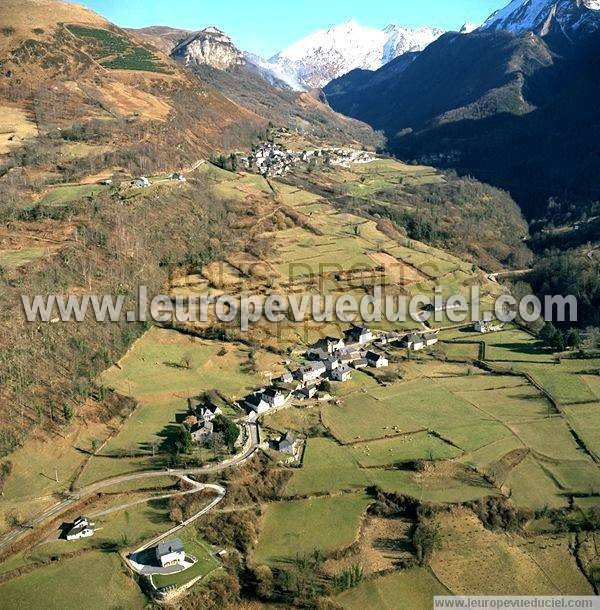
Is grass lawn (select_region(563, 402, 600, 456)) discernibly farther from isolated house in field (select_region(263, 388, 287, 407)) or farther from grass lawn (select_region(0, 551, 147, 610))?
grass lawn (select_region(0, 551, 147, 610))

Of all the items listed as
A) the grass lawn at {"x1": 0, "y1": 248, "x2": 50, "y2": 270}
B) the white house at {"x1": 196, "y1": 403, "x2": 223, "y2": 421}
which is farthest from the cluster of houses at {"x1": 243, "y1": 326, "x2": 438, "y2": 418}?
the grass lawn at {"x1": 0, "y1": 248, "x2": 50, "y2": 270}

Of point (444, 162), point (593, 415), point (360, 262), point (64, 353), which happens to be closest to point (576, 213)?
point (444, 162)

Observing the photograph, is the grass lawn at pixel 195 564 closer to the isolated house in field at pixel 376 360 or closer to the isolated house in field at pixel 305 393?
the isolated house in field at pixel 305 393

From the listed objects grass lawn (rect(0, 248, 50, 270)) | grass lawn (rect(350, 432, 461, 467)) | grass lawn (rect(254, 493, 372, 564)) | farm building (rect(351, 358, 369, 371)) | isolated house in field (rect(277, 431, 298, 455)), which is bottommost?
grass lawn (rect(254, 493, 372, 564))

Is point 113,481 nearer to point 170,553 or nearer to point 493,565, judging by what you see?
point 170,553

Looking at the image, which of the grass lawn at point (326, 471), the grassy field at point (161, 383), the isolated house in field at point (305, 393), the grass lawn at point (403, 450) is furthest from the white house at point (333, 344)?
the grass lawn at point (326, 471)

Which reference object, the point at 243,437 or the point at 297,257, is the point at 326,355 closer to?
the point at 243,437
